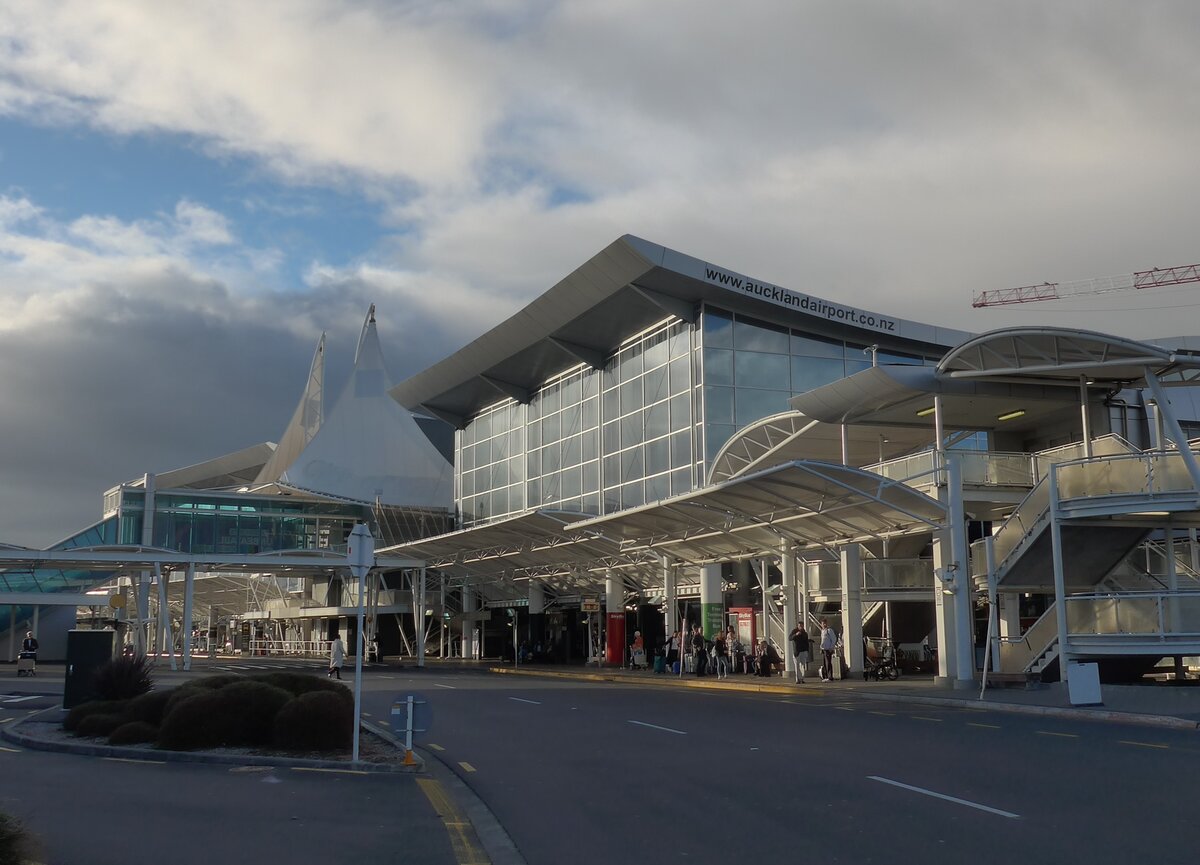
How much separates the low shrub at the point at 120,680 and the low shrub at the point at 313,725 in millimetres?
5052

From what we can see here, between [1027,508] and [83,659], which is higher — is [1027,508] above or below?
above

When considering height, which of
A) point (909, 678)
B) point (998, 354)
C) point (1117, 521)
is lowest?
point (909, 678)

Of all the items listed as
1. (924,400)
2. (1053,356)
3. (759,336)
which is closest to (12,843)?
(1053,356)

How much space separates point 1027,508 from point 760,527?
8264 millimetres

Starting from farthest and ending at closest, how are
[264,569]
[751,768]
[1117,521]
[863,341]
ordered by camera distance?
1. [264,569]
2. [863,341]
3. [1117,521]
4. [751,768]

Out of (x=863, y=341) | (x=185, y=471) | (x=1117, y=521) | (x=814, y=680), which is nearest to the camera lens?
(x=1117, y=521)

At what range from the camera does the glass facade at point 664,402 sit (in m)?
43.5

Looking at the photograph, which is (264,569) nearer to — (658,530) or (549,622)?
(549,622)

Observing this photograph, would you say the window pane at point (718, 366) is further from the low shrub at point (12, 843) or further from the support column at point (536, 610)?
the low shrub at point (12, 843)

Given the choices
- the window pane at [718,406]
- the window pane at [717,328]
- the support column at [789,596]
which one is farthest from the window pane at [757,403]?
the support column at [789,596]

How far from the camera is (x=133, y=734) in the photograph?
15758 mm

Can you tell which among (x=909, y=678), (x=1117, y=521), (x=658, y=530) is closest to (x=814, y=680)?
(x=909, y=678)

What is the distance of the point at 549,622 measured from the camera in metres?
55.6

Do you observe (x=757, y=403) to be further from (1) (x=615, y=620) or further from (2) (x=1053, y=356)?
(2) (x=1053, y=356)
